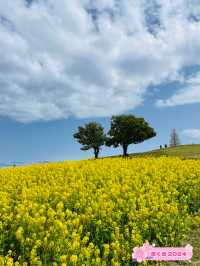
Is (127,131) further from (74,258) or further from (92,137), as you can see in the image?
(74,258)

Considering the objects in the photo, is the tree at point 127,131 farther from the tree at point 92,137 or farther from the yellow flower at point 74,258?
the yellow flower at point 74,258

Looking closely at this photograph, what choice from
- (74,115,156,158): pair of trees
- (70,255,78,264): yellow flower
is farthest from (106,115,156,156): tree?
(70,255,78,264): yellow flower

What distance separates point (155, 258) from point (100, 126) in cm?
7894

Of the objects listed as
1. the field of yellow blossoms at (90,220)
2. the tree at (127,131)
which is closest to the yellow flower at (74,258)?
the field of yellow blossoms at (90,220)

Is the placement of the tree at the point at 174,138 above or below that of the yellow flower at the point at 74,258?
above

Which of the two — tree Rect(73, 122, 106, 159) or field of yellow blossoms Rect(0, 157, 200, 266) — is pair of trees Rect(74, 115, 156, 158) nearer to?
tree Rect(73, 122, 106, 159)

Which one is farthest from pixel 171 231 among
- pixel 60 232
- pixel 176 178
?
pixel 176 178

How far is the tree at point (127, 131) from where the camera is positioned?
262ft

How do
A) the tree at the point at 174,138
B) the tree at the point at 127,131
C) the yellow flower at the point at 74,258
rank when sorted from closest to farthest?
1. the yellow flower at the point at 74,258
2. the tree at the point at 127,131
3. the tree at the point at 174,138

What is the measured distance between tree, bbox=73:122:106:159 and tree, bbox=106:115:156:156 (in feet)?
17.1

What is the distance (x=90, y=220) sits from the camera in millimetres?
11250

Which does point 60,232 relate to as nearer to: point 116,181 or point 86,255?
point 86,255

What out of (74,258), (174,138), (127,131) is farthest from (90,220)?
(174,138)

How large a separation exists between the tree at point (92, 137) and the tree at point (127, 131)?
205 inches
